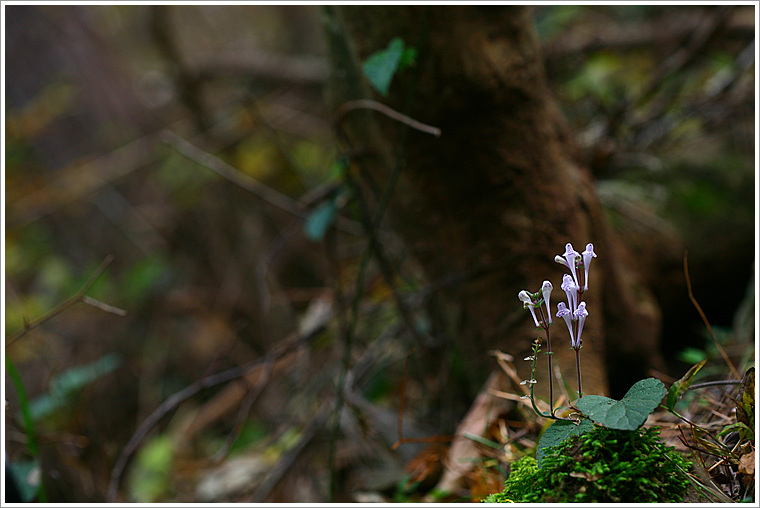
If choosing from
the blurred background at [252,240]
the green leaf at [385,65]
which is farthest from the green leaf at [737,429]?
the green leaf at [385,65]

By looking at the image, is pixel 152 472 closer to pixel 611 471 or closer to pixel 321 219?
pixel 321 219

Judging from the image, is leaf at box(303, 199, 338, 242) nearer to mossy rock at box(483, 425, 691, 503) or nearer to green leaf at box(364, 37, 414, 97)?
green leaf at box(364, 37, 414, 97)

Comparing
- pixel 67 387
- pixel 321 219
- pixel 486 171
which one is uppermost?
pixel 486 171

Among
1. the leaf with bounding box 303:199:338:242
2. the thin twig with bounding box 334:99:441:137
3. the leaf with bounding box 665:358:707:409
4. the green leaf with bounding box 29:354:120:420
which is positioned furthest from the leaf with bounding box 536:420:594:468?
the green leaf with bounding box 29:354:120:420

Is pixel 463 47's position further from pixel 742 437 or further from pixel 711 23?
pixel 711 23

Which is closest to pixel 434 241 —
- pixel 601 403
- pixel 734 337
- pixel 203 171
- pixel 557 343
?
pixel 557 343

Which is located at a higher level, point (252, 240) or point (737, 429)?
point (737, 429)

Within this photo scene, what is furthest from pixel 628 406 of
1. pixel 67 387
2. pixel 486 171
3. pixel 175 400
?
pixel 67 387
